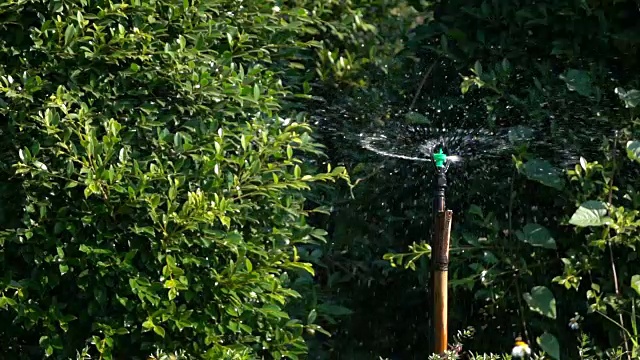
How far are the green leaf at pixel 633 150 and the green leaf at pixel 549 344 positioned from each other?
0.71m

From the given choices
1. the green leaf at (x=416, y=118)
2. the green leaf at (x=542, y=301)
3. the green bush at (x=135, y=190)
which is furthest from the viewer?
the green leaf at (x=416, y=118)

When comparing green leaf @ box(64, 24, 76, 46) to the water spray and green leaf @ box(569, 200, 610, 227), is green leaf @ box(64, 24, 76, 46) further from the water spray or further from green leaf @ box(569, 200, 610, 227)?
green leaf @ box(569, 200, 610, 227)

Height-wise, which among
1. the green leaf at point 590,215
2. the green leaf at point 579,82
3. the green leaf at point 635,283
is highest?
the green leaf at point 579,82

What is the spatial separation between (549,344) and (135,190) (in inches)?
62.5

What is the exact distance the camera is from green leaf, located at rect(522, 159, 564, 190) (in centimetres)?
399

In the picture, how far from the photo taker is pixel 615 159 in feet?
13.1

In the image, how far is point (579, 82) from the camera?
13.5ft

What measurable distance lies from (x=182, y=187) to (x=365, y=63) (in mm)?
2351

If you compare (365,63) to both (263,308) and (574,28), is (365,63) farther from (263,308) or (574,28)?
(263,308)

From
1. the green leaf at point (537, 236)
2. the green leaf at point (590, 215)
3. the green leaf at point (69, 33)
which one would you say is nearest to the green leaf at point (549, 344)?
the green leaf at point (537, 236)

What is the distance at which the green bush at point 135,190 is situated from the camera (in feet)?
12.1

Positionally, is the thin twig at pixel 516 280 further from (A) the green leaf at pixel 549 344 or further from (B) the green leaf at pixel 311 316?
(B) the green leaf at pixel 311 316

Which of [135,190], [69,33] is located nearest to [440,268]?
[135,190]

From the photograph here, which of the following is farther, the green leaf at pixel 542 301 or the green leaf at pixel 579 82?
the green leaf at pixel 579 82
